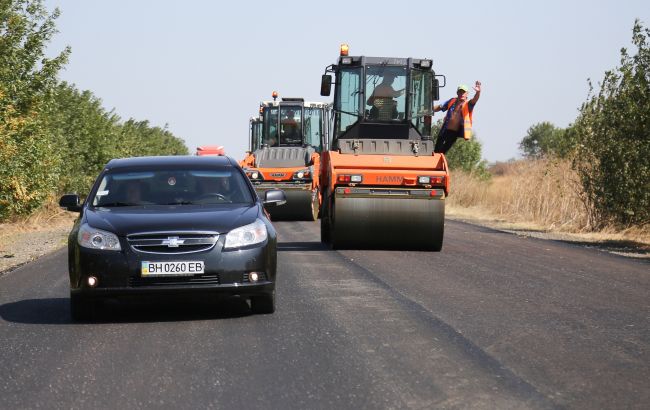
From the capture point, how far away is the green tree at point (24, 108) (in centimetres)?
2138

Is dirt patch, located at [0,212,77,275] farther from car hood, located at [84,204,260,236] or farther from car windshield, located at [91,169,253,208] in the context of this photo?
car hood, located at [84,204,260,236]

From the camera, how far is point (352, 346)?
865cm

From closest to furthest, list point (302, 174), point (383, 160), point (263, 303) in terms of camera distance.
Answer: point (263, 303) < point (383, 160) < point (302, 174)

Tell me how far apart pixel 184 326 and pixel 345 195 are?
8.83 m

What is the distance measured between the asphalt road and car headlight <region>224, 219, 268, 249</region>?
0.73 meters

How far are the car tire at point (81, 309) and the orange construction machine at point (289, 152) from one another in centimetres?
1752

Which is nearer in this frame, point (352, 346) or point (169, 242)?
point (352, 346)

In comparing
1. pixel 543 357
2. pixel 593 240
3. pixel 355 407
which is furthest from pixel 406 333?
pixel 593 240

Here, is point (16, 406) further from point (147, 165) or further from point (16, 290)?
point (16, 290)

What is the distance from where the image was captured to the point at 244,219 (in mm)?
10398

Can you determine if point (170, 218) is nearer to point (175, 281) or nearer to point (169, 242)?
point (169, 242)

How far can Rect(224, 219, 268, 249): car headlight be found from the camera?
33.3 ft

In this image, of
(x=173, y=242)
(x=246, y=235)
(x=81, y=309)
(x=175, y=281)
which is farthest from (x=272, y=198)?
(x=81, y=309)

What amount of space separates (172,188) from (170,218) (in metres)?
1.12
